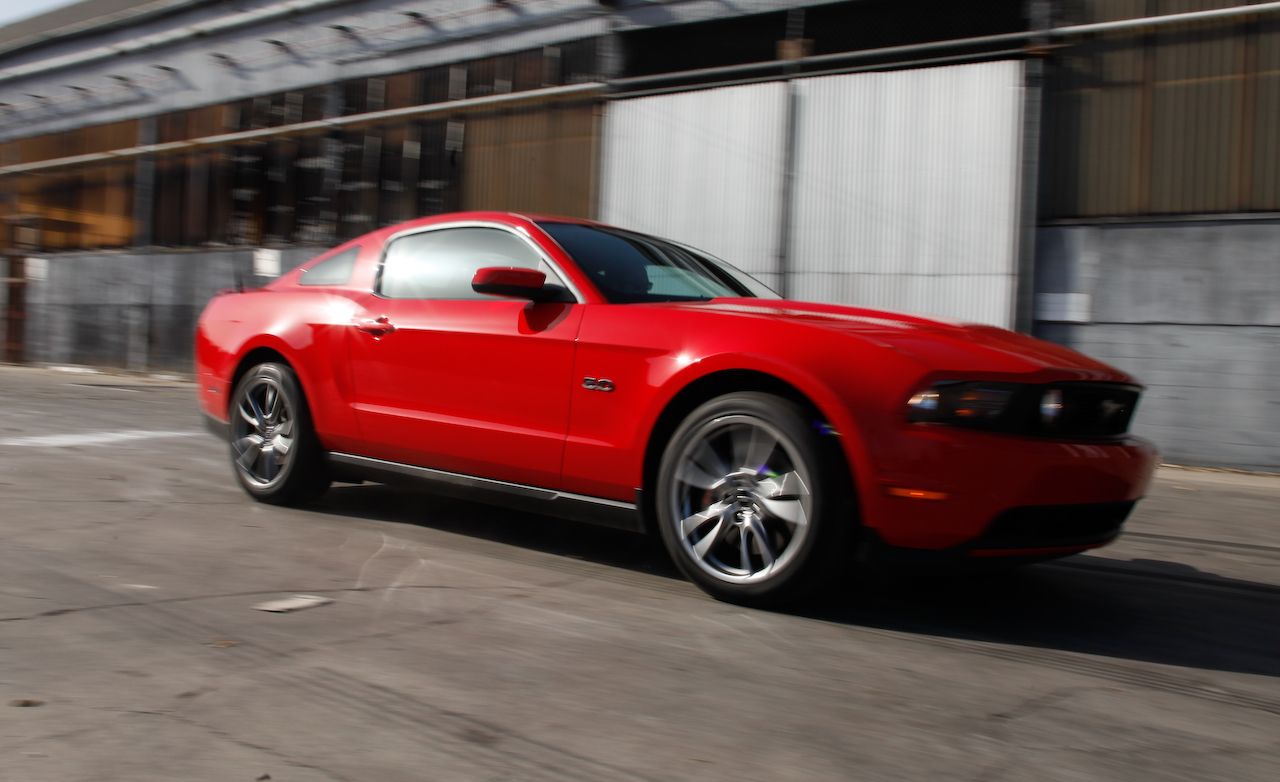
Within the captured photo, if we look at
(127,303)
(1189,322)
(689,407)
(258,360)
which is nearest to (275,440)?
(258,360)

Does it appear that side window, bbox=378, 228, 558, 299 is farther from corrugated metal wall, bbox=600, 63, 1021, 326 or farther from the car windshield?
corrugated metal wall, bbox=600, 63, 1021, 326

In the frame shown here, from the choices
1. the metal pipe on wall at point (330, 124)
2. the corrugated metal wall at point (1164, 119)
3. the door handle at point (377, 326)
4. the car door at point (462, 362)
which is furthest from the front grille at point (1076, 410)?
the metal pipe on wall at point (330, 124)

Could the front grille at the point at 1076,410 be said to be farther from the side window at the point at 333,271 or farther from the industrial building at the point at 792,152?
the industrial building at the point at 792,152

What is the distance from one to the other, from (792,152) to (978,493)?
11172 mm

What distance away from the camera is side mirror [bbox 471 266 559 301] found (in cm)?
443

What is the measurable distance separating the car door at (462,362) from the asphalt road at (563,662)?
459mm

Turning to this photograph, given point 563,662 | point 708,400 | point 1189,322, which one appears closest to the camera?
point 563,662

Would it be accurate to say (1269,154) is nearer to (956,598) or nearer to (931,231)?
(931,231)

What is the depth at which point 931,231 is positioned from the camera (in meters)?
13.0

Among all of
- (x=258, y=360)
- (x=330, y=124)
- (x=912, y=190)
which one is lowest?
(x=258, y=360)

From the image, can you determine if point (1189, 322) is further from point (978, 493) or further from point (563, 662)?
point (563, 662)

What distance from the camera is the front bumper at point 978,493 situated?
11.7ft

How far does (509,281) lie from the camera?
14.5 ft

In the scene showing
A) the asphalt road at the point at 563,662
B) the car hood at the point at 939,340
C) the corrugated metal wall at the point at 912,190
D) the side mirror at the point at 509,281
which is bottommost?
the asphalt road at the point at 563,662
